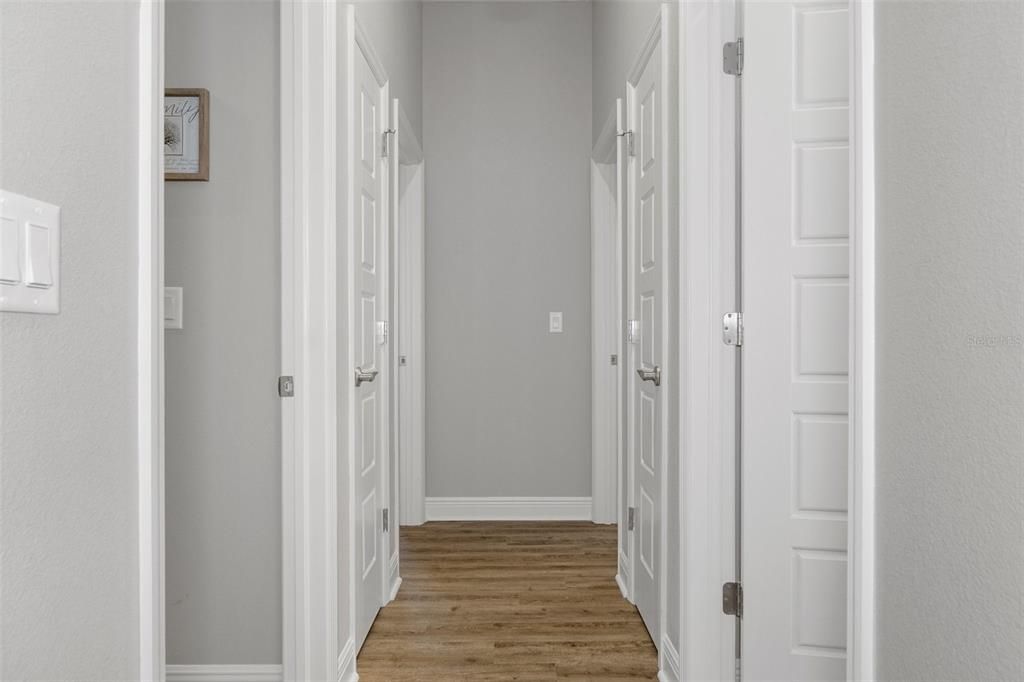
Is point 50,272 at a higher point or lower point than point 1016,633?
higher

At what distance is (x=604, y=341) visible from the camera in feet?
13.4

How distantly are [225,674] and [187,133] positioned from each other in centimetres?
157

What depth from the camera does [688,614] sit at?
2008mm

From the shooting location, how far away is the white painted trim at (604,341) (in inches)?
159

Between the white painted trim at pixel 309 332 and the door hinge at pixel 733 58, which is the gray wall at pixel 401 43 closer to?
the white painted trim at pixel 309 332

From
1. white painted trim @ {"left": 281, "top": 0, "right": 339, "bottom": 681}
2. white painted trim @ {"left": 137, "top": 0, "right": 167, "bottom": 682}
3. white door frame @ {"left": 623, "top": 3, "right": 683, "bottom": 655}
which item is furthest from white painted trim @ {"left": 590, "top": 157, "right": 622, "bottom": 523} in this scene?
white painted trim @ {"left": 137, "top": 0, "right": 167, "bottom": 682}

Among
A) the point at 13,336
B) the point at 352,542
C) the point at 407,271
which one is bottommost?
the point at 352,542

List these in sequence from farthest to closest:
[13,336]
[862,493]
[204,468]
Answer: [204,468]
[862,493]
[13,336]

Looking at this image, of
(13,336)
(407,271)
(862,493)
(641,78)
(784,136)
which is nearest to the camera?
(13,336)

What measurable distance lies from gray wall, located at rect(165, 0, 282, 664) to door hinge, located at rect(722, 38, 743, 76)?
4.11 ft

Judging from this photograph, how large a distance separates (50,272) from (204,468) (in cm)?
149

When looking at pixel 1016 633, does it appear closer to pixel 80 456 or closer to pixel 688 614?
pixel 80 456

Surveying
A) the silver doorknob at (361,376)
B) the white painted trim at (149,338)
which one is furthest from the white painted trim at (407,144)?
the white painted trim at (149,338)

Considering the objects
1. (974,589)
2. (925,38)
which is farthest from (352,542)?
(925,38)
